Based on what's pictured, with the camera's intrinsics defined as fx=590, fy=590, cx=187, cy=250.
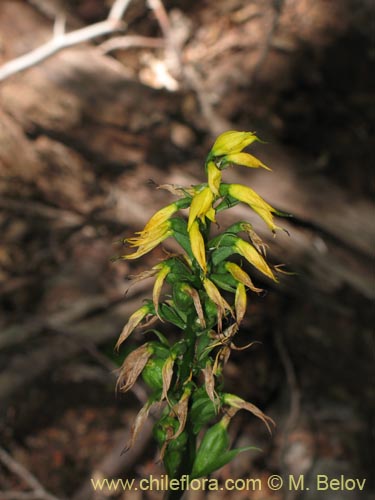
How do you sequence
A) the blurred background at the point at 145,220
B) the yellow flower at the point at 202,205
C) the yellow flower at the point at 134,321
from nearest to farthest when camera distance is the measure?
the yellow flower at the point at 202,205 < the yellow flower at the point at 134,321 < the blurred background at the point at 145,220

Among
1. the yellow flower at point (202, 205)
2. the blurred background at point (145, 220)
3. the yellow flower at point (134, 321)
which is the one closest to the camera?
the yellow flower at point (202, 205)

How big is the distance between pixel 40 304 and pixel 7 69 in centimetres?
122

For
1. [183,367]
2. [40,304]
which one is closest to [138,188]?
[40,304]

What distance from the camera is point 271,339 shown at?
3.52m

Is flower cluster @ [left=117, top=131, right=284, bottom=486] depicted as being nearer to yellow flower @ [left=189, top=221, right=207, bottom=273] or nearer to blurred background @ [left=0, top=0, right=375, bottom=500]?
yellow flower @ [left=189, top=221, right=207, bottom=273]

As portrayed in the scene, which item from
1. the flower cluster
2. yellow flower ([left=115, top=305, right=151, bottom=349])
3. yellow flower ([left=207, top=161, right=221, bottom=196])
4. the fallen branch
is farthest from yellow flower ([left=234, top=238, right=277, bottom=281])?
the fallen branch

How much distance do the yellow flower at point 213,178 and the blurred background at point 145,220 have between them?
1716 millimetres

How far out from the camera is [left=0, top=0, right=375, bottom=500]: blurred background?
9.60 feet

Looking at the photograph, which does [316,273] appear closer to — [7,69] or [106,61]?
[106,61]

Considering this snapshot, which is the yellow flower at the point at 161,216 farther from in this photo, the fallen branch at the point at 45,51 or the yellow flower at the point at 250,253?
the fallen branch at the point at 45,51

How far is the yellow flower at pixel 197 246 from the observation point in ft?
3.06

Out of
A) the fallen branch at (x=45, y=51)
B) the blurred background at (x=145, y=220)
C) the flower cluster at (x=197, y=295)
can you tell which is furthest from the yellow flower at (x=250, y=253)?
the fallen branch at (x=45, y=51)

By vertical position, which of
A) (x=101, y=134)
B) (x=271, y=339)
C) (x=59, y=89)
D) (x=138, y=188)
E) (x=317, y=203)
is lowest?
(x=271, y=339)

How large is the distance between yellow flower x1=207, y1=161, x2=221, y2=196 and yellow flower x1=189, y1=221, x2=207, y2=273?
7 centimetres
